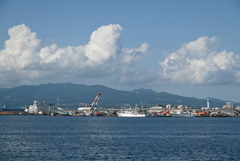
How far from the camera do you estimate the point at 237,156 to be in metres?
43.9

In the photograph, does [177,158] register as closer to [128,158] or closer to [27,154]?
[128,158]

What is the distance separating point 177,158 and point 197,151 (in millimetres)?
6989

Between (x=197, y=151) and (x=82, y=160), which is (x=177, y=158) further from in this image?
(x=82, y=160)

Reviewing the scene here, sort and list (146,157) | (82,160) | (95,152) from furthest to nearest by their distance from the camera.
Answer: (95,152) < (146,157) < (82,160)

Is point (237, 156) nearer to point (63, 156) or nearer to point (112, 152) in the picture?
point (112, 152)

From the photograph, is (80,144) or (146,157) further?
(80,144)

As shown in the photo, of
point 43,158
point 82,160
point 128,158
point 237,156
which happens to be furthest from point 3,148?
point 237,156

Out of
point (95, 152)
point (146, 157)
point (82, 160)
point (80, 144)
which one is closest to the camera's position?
point (82, 160)

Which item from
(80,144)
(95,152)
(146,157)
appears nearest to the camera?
(146,157)

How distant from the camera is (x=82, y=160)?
40.0 meters

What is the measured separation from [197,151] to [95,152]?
13.2m

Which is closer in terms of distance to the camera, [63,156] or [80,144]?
[63,156]

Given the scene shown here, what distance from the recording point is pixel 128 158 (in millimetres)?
41719

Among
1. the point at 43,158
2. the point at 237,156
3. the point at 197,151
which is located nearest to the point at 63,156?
the point at 43,158
